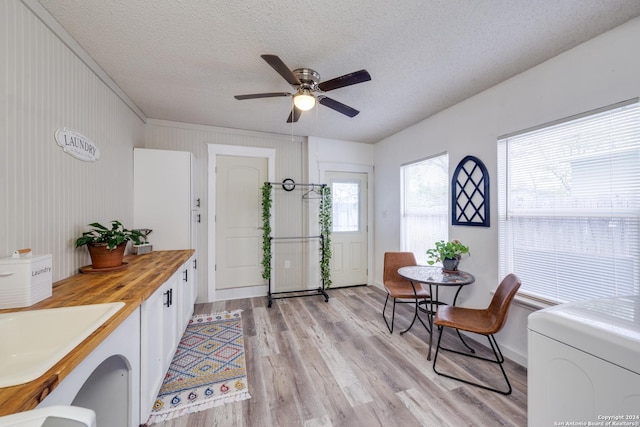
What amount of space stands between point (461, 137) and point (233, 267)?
11.3 ft

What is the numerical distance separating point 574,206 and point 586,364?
1.46 meters

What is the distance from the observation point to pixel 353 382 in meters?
1.86

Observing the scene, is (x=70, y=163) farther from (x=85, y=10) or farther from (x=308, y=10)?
(x=308, y=10)

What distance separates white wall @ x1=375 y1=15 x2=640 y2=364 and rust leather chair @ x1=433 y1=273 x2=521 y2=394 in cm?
26

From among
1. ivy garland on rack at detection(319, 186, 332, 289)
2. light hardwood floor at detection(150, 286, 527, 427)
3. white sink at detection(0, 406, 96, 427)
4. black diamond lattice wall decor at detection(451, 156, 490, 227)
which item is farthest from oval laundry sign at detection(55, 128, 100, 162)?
black diamond lattice wall decor at detection(451, 156, 490, 227)

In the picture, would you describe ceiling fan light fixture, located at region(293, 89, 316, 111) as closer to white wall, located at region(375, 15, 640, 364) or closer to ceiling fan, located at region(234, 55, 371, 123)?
ceiling fan, located at region(234, 55, 371, 123)

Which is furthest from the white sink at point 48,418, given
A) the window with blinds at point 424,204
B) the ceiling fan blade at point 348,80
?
the window with blinds at point 424,204

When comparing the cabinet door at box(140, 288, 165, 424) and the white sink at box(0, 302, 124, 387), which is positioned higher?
the white sink at box(0, 302, 124, 387)

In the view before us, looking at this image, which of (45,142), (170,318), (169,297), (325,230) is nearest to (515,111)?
(325,230)

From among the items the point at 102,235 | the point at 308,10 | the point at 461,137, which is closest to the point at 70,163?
the point at 102,235

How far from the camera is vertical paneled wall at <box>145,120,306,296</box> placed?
3268 millimetres

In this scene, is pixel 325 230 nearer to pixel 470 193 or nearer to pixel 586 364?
pixel 470 193

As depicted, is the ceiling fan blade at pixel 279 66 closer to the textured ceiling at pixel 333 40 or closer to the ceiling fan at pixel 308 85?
the ceiling fan at pixel 308 85

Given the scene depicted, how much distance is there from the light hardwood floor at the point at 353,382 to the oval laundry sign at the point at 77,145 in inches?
77.0
